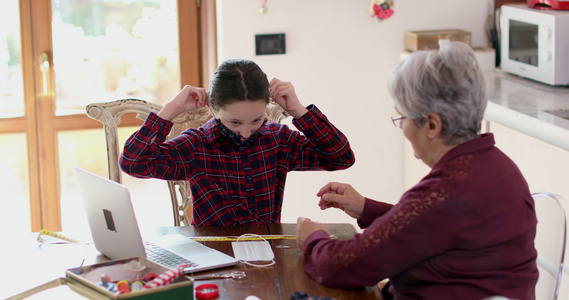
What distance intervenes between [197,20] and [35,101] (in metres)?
0.86

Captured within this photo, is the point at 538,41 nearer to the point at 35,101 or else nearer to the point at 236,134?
the point at 236,134

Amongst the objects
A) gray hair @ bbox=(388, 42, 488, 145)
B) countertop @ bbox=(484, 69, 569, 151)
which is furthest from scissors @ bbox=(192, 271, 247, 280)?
countertop @ bbox=(484, 69, 569, 151)

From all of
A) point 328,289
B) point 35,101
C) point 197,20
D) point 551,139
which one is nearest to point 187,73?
point 197,20

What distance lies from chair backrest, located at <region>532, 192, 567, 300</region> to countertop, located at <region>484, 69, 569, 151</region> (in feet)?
2.23

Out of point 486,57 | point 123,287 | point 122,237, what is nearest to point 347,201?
point 122,237

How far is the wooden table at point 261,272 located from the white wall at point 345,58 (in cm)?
147

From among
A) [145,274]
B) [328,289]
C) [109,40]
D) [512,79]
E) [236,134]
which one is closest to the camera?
[145,274]

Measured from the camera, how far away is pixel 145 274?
1336mm

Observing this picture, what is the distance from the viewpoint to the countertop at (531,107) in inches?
92.4

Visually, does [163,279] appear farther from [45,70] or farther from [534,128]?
[45,70]

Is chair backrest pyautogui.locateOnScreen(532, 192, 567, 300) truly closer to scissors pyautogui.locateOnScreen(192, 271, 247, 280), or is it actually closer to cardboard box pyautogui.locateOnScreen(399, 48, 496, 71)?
scissors pyautogui.locateOnScreen(192, 271, 247, 280)

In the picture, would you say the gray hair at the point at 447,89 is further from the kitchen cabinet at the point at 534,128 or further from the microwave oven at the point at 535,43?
the microwave oven at the point at 535,43

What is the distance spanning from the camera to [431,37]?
321 cm

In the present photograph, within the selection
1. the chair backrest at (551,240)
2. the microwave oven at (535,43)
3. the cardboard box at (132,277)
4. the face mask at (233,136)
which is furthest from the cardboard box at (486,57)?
the cardboard box at (132,277)
